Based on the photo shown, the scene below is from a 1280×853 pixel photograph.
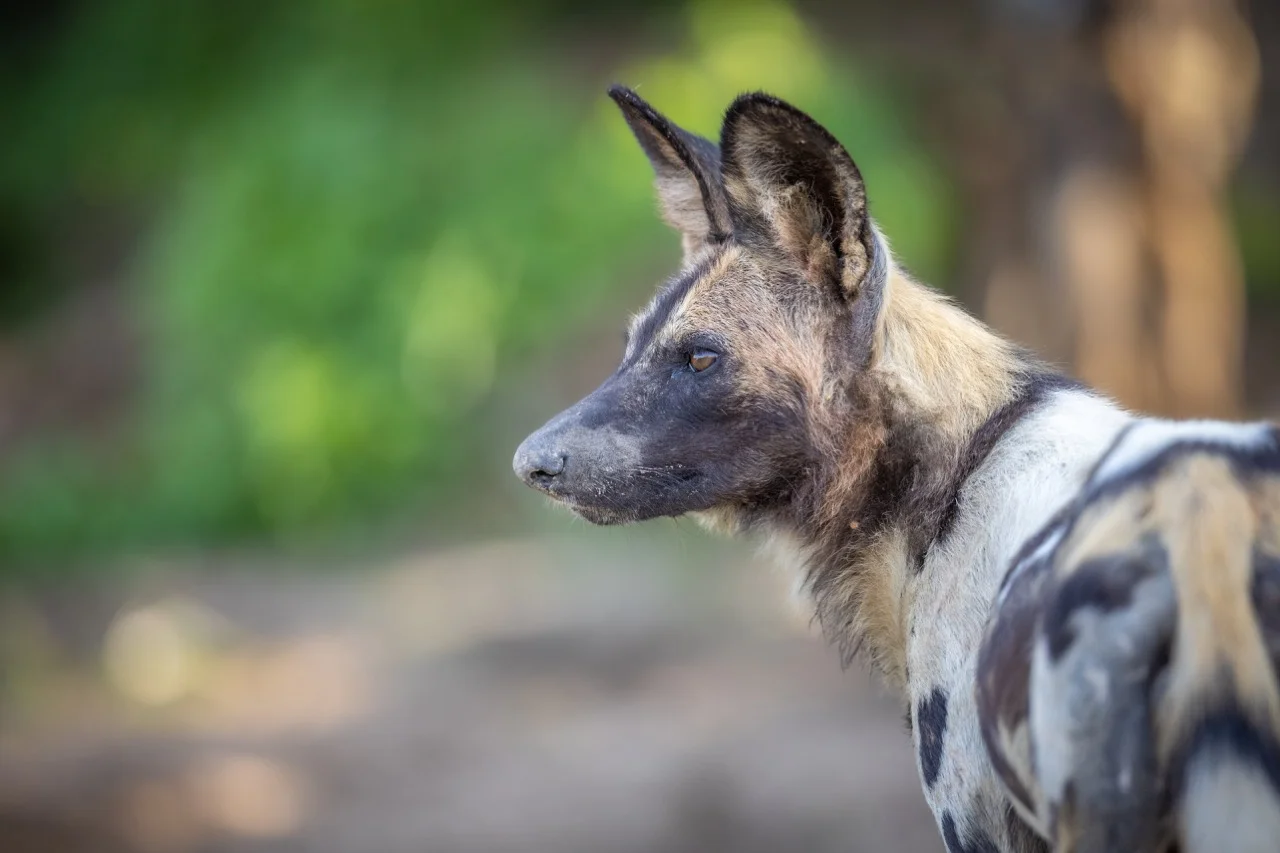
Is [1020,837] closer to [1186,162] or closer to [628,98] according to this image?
[628,98]

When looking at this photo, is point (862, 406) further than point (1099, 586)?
Yes

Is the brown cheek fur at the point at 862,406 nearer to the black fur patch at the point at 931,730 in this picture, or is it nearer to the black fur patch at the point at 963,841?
the black fur patch at the point at 931,730

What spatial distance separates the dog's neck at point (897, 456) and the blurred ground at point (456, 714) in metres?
3.16

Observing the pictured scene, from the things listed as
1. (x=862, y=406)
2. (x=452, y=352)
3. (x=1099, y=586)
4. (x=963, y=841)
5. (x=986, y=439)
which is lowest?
(x=963, y=841)

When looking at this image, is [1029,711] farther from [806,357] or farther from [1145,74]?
[1145,74]

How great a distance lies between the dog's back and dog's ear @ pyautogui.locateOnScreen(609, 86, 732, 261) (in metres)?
1.34

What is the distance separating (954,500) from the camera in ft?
8.72

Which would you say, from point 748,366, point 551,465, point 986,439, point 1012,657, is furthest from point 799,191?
point 1012,657

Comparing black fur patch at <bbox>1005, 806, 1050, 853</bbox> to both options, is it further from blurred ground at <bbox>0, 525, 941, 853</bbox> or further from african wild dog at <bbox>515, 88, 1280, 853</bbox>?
blurred ground at <bbox>0, 525, 941, 853</bbox>

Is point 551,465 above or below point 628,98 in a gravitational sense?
below

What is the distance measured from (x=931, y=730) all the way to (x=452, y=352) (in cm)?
907

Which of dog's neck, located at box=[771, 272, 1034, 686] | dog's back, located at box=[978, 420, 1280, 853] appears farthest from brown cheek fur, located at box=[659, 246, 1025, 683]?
dog's back, located at box=[978, 420, 1280, 853]

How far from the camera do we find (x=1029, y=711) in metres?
2.09

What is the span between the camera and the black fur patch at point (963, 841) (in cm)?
249
